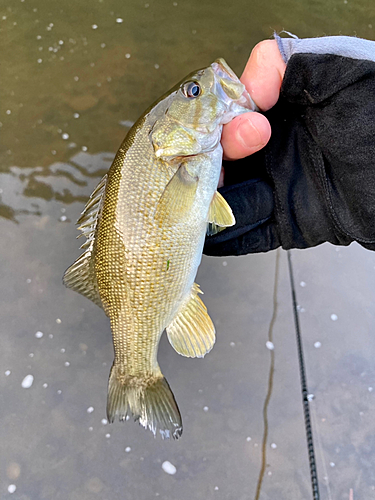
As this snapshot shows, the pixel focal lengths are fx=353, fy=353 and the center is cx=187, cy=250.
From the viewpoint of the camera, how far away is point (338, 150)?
113 cm

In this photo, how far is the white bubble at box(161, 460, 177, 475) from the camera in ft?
4.90

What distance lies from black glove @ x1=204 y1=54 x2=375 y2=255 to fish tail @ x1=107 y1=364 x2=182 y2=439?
0.55m

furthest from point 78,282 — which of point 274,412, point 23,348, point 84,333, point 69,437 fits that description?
point 274,412

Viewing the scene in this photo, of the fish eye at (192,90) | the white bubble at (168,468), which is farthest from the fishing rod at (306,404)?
the fish eye at (192,90)

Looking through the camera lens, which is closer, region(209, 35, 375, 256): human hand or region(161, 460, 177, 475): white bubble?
region(209, 35, 375, 256): human hand

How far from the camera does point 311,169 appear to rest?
1.24 metres

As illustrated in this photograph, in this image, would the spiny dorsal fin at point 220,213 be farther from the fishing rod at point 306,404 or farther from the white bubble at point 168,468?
the white bubble at point 168,468

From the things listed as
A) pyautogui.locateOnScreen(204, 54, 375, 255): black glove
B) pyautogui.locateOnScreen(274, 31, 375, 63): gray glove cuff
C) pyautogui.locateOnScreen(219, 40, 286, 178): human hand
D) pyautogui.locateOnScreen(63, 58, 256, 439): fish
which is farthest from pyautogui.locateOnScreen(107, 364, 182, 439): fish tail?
pyautogui.locateOnScreen(274, 31, 375, 63): gray glove cuff

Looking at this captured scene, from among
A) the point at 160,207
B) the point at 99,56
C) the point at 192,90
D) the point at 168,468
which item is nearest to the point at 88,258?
the point at 160,207

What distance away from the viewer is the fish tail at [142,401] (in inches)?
47.6

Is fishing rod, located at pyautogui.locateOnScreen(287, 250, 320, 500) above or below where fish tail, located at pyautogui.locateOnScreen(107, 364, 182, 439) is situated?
below

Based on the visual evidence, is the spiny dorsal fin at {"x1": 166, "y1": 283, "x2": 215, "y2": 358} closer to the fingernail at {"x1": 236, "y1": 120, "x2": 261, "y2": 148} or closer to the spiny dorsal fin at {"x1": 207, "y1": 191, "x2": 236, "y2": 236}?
the spiny dorsal fin at {"x1": 207, "y1": 191, "x2": 236, "y2": 236}

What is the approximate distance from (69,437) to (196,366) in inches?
24.6

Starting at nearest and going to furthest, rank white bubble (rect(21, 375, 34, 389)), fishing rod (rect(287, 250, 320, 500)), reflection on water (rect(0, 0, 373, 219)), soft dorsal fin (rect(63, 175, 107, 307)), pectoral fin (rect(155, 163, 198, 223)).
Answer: pectoral fin (rect(155, 163, 198, 223)) → soft dorsal fin (rect(63, 175, 107, 307)) → fishing rod (rect(287, 250, 320, 500)) → white bubble (rect(21, 375, 34, 389)) → reflection on water (rect(0, 0, 373, 219))
